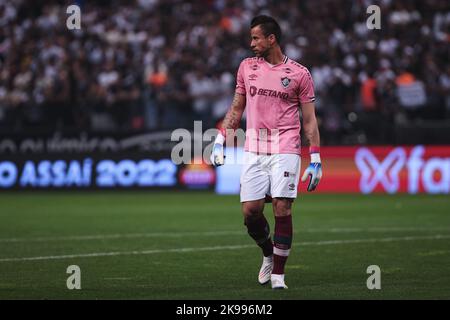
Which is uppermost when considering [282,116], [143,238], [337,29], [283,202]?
[337,29]

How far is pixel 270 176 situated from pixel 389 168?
1409 cm

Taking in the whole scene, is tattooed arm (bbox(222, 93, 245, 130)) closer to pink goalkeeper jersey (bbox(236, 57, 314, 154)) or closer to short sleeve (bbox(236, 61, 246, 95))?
short sleeve (bbox(236, 61, 246, 95))

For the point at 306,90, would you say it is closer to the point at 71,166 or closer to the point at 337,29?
the point at 71,166

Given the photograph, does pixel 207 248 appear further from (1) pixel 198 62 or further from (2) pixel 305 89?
(1) pixel 198 62

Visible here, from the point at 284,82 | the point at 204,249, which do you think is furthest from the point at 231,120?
the point at 204,249

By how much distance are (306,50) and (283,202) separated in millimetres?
16706

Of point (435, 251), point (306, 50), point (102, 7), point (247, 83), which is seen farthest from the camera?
point (102, 7)

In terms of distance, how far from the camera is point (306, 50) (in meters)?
25.7

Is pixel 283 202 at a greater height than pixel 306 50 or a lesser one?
lesser

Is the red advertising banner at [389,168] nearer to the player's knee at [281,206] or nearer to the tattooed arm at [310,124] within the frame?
the tattooed arm at [310,124]

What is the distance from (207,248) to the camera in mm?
12953

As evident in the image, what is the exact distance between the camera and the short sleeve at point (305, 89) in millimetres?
9461

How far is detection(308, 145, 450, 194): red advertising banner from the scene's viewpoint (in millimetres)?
22844
